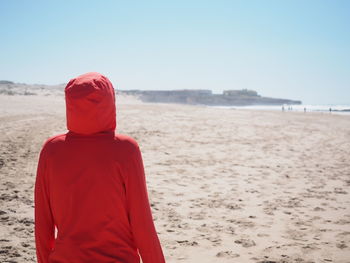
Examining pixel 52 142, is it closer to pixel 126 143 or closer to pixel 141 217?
pixel 126 143

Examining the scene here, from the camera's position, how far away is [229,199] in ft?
19.2

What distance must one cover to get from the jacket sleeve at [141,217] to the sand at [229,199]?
7.97ft

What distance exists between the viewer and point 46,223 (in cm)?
149

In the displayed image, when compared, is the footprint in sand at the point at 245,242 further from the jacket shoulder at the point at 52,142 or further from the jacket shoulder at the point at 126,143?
the jacket shoulder at the point at 52,142

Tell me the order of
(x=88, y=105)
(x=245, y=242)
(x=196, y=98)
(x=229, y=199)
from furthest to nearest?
(x=196, y=98) < (x=229, y=199) < (x=245, y=242) < (x=88, y=105)

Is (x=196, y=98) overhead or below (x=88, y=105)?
overhead

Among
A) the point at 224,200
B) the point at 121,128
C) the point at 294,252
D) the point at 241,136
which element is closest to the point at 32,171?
the point at 224,200

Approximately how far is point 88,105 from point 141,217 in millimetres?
540

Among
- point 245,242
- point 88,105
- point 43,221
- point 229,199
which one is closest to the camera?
point 88,105

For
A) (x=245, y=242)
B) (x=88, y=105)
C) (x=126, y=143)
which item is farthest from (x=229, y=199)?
(x=88, y=105)

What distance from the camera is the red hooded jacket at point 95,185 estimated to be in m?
1.33

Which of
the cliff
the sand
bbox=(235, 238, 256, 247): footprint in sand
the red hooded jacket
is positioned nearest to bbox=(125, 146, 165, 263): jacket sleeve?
the red hooded jacket

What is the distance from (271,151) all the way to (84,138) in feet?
33.5

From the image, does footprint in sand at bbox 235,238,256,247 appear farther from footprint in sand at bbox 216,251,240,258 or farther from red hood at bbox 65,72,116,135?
red hood at bbox 65,72,116,135
